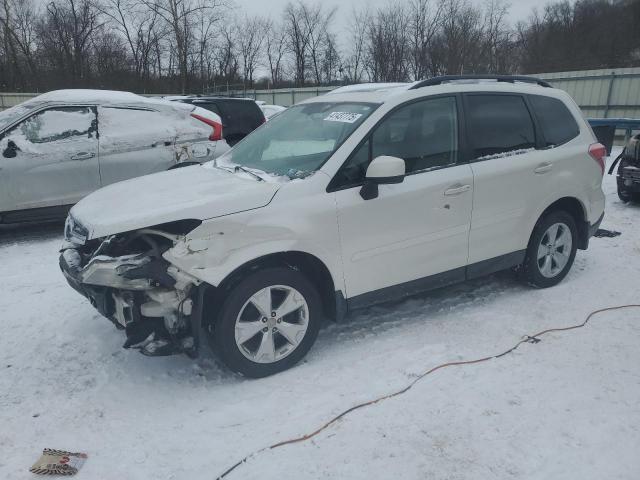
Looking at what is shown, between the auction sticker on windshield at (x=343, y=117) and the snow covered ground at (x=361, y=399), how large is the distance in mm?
1606

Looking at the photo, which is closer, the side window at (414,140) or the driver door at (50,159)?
the side window at (414,140)

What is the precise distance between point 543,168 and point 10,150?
5.94 m

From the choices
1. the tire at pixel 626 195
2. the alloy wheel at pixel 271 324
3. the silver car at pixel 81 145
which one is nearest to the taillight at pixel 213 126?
the silver car at pixel 81 145

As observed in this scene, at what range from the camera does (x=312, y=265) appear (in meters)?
3.36

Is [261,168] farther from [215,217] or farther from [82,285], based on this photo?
[82,285]

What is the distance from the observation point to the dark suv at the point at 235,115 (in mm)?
9094

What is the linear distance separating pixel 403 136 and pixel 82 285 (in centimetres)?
242

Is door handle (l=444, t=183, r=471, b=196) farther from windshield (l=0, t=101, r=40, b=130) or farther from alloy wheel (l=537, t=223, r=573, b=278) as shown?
windshield (l=0, t=101, r=40, b=130)

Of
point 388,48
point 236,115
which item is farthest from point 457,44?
point 236,115

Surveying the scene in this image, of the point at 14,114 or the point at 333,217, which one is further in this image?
the point at 14,114

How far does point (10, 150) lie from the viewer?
5.95 meters

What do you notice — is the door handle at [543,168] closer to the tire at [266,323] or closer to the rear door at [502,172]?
the rear door at [502,172]

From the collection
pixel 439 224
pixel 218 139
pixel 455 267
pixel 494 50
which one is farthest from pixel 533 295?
pixel 494 50

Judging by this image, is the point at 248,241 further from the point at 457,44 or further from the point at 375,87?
the point at 457,44
